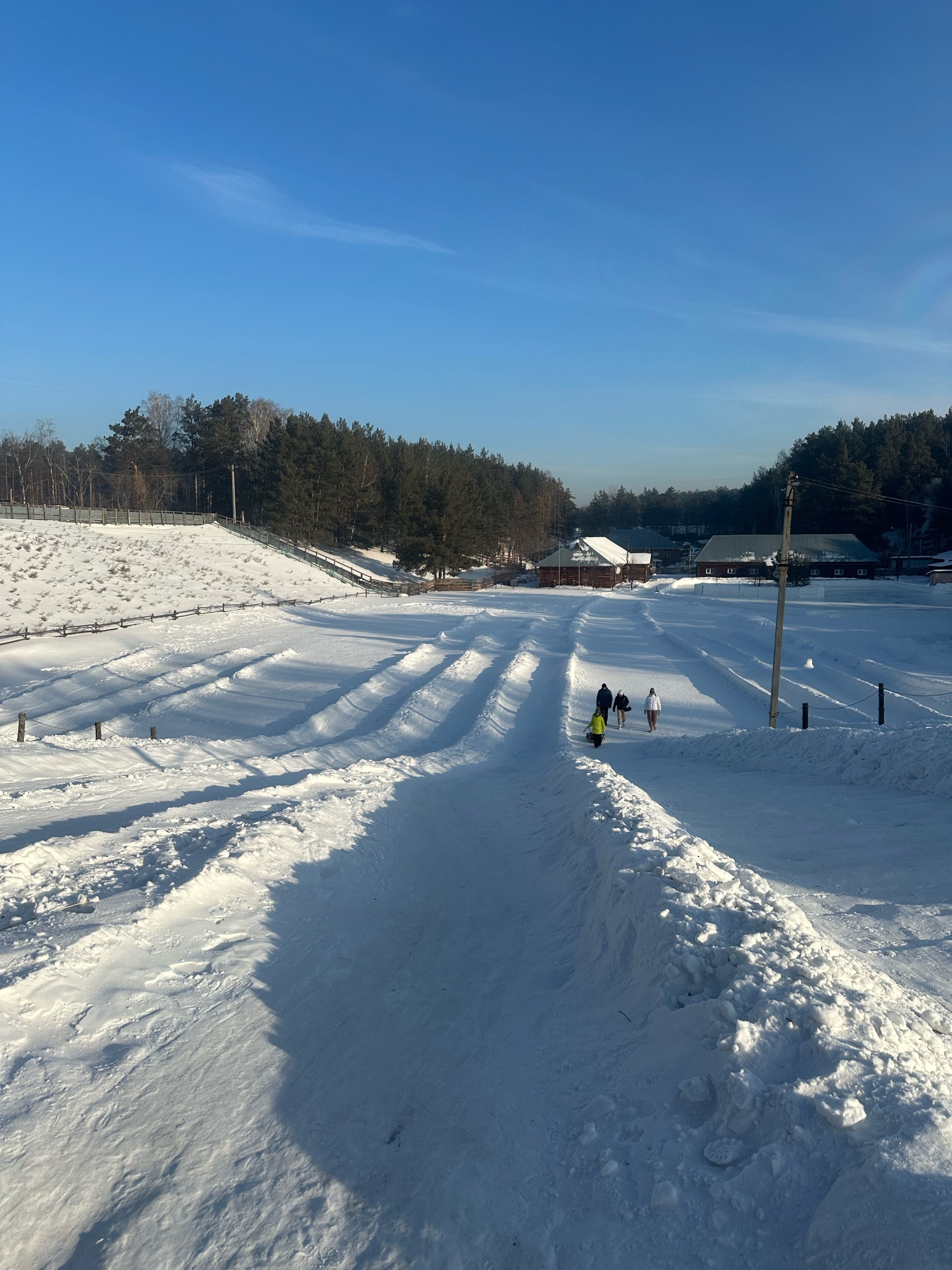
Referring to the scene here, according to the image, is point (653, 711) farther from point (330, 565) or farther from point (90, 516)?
point (90, 516)

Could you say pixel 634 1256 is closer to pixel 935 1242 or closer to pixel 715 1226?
pixel 715 1226

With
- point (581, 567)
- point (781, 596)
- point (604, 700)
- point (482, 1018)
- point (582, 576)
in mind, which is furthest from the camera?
point (582, 576)

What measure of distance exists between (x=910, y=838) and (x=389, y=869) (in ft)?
23.2

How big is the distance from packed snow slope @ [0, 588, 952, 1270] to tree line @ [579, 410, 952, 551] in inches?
2909

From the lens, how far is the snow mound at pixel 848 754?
1233cm

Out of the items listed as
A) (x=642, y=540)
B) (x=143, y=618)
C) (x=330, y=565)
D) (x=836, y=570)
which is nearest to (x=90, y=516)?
(x=330, y=565)

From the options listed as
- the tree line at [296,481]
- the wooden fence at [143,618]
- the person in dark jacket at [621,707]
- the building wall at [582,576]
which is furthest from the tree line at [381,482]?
the person in dark jacket at [621,707]

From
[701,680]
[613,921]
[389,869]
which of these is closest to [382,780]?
[389,869]

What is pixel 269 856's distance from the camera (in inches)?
357

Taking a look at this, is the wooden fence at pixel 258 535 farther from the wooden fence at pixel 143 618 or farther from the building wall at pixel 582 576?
the building wall at pixel 582 576

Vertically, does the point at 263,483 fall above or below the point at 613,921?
above

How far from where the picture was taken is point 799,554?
76375 millimetres

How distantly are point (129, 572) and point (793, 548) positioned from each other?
67515 millimetres

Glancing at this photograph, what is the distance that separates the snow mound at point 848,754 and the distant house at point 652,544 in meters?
106
